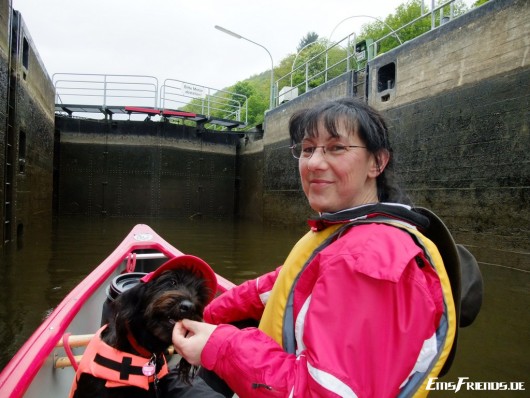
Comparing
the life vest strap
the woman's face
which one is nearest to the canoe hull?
the life vest strap

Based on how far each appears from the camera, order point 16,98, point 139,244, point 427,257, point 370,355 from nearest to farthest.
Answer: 1. point 370,355
2. point 427,257
3. point 139,244
4. point 16,98

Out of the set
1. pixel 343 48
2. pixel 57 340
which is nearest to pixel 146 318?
pixel 57 340

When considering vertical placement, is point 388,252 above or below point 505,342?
above

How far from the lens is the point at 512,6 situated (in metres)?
5.54

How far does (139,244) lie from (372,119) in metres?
3.91

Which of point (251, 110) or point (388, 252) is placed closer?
point (388, 252)

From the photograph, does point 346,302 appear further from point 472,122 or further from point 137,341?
point 472,122

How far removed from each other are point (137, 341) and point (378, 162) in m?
1.14

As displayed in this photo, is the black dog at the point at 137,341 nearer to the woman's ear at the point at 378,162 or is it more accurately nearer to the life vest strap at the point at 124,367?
the life vest strap at the point at 124,367

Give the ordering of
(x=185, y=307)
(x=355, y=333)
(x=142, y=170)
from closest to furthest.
Answer: 1. (x=355, y=333)
2. (x=185, y=307)
3. (x=142, y=170)

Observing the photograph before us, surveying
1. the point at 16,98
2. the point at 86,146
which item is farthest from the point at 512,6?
the point at 86,146

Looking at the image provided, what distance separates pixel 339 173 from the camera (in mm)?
1234

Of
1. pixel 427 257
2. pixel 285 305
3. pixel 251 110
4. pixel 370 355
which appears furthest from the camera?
pixel 251 110

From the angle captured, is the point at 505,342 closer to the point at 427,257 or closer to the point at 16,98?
the point at 427,257
